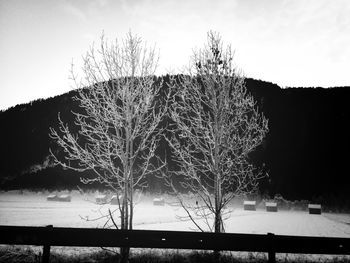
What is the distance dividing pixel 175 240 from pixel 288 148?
57.0 meters

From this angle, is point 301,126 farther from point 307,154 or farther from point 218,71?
point 218,71

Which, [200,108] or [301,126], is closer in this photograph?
[200,108]

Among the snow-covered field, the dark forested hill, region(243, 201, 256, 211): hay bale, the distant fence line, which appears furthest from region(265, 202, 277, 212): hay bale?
the distant fence line

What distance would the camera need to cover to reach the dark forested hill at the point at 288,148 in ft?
153

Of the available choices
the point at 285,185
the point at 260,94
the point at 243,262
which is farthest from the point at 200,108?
the point at 260,94

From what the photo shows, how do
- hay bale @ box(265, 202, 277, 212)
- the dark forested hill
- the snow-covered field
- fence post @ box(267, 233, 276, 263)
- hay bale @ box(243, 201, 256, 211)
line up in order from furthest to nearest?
the dark forested hill < hay bale @ box(243, 201, 256, 211) < hay bale @ box(265, 202, 277, 212) < the snow-covered field < fence post @ box(267, 233, 276, 263)

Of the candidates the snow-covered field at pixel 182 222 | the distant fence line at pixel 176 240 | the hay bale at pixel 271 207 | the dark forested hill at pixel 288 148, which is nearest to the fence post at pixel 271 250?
the distant fence line at pixel 176 240

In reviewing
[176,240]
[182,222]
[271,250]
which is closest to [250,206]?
[182,222]

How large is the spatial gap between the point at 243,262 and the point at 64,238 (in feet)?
16.6

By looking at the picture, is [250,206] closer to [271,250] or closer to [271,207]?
[271,207]

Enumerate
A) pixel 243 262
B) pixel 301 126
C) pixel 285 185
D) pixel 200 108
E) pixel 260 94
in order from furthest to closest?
pixel 260 94
pixel 301 126
pixel 285 185
pixel 200 108
pixel 243 262

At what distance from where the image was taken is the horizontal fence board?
14.9 ft

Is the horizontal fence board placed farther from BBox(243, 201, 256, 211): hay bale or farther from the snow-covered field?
BBox(243, 201, 256, 211): hay bale

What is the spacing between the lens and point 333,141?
55406 millimetres
